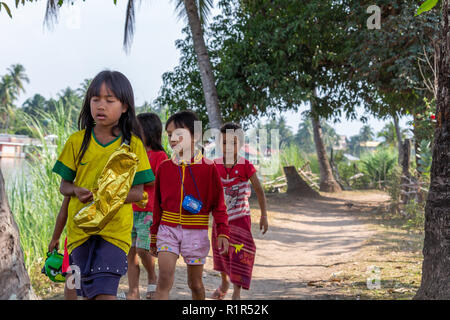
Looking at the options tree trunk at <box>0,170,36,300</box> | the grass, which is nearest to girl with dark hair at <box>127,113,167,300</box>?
tree trunk at <box>0,170,36,300</box>

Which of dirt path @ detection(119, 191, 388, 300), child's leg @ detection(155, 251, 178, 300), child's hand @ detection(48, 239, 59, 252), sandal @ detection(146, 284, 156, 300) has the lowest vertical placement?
dirt path @ detection(119, 191, 388, 300)

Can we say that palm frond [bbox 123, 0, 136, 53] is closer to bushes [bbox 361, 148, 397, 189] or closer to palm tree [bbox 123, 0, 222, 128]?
palm tree [bbox 123, 0, 222, 128]

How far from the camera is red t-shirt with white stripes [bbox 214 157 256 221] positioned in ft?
13.8

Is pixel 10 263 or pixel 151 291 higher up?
pixel 10 263

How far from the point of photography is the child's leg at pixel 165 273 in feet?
9.95

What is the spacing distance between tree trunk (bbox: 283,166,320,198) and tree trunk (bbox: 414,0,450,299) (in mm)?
12612

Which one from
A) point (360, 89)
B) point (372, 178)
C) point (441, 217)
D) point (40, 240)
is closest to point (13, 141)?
point (372, 178)

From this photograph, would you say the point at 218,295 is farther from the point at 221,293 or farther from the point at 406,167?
the point at 406,167

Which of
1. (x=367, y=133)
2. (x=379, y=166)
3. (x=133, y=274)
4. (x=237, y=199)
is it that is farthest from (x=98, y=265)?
(x=367, y=133)

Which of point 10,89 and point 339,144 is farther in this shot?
point 339,144

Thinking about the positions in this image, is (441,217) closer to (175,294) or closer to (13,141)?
(175,294)

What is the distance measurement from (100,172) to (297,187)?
14.6 metres

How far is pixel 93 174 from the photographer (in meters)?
2.32
